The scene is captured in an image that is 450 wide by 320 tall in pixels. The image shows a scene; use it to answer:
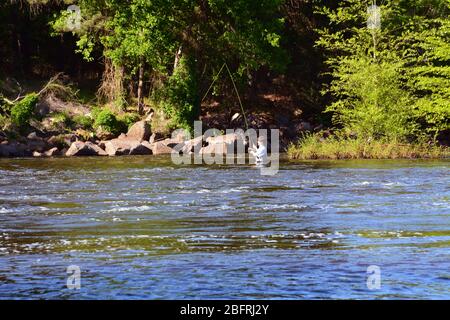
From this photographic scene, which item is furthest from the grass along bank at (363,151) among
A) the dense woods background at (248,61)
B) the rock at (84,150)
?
the rock at (84,150)

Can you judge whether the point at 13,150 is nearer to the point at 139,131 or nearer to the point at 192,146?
the point at 139,131

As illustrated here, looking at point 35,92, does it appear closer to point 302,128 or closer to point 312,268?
point 302,128

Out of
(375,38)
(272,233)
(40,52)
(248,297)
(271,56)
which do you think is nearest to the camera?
(248,297)

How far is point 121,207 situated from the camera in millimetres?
21266

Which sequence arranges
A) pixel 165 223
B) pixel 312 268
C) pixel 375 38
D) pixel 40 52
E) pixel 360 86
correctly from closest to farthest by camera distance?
pixel 312 268 < pixel 165 223 < pixel 360 86 < pixel 375 38 < pixel 40 52

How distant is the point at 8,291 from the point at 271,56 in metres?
39.5

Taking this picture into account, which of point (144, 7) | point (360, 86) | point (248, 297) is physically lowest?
point (248, 297)

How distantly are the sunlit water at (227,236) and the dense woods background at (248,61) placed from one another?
44.9 feet

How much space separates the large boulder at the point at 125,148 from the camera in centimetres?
4512

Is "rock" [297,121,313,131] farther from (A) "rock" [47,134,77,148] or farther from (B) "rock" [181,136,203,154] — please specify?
(A) "rock" [47,134,77,148]

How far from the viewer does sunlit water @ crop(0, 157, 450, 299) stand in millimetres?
11945

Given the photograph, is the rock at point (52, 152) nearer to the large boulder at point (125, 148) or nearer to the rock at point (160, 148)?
the large boulder at point (125, 148)

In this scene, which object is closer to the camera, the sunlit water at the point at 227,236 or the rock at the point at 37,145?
the sunlit water at the point at 227,236

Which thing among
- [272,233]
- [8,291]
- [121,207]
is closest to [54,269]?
[8,291]
